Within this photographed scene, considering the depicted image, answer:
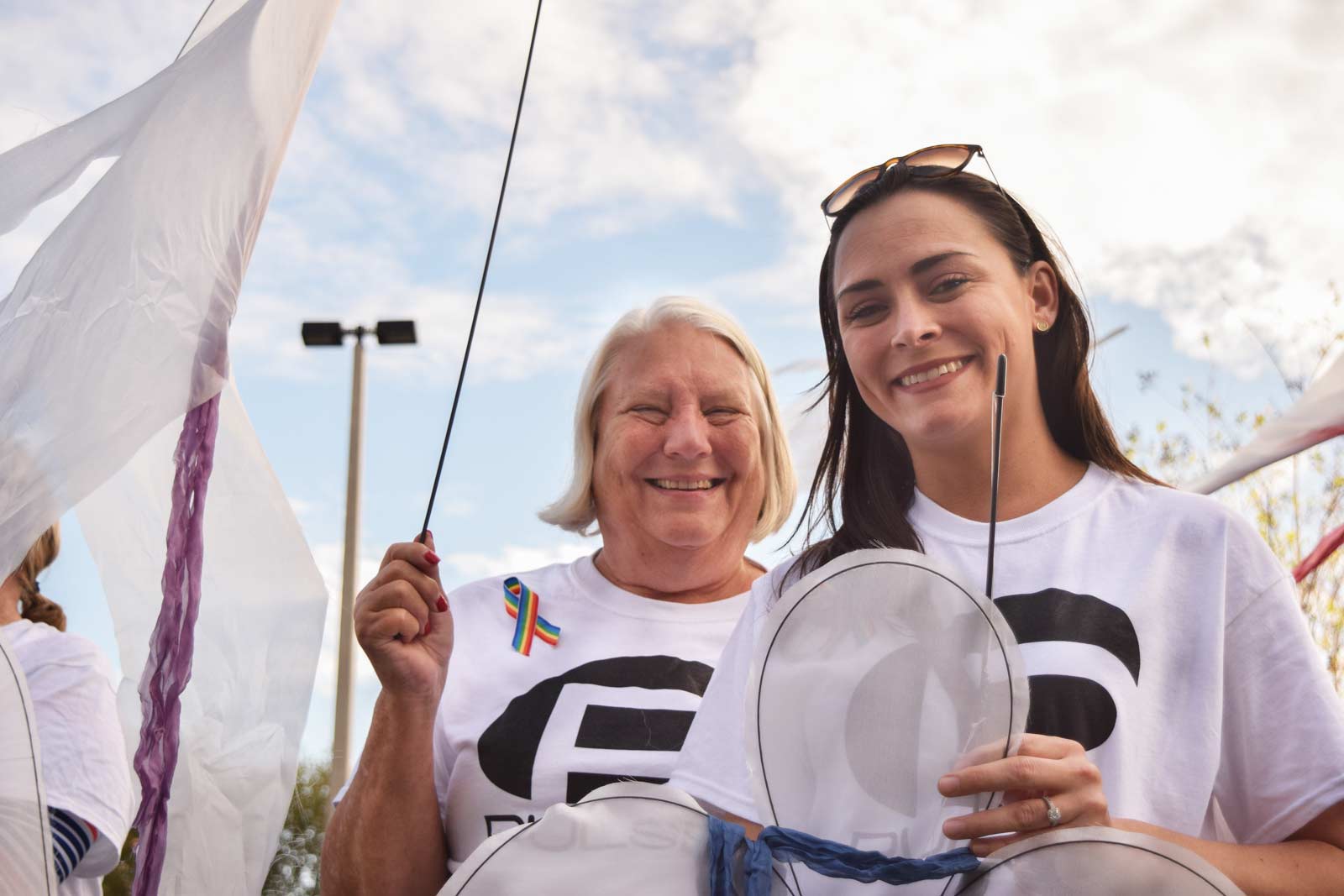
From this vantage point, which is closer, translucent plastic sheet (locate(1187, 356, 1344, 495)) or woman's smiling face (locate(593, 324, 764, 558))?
woman's smiling face (locate(593, 324, 764, 558))

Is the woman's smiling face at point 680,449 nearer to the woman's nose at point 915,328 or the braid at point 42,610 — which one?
the woman's nose at point 915,328

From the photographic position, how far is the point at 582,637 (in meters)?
2.21

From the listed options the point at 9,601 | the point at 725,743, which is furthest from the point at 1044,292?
the point at 9,601

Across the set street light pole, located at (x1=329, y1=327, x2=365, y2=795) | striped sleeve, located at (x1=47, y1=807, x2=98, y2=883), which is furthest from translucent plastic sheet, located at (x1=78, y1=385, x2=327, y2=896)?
street light pole, located at (x1=329, y1=327, x2=365, y2=795)

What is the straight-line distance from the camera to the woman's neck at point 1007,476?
1.53 m

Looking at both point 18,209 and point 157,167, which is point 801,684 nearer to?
point 157,167

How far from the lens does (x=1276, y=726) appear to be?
1.31m

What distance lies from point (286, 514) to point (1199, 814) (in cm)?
151

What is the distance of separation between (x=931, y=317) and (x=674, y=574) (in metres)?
1.04

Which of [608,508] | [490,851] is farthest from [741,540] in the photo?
[490,851]

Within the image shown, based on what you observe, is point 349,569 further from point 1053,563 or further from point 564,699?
point 1053,563

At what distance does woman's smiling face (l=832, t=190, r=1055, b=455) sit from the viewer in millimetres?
1442

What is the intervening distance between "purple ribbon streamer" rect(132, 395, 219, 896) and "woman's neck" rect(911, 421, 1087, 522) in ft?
3.66

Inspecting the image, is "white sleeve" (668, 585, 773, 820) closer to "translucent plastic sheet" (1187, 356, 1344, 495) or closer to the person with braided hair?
the person with braided hair
